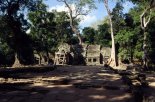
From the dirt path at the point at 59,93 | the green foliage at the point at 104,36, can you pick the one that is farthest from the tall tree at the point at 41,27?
the dirt path at the point at 59,93

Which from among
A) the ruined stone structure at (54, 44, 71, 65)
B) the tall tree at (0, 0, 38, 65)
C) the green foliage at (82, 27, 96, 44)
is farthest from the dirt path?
the green foliage at (82, 27, 96, 44)

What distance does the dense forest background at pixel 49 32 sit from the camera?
37.6 meters

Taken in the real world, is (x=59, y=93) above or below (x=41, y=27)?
below

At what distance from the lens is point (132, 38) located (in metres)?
51.0

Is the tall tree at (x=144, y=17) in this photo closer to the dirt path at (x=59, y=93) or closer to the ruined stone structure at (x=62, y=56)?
the ruined stone structure at (x=62, y=56)

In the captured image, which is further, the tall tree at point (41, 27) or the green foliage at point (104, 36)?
the green foliage at point (104, 36)

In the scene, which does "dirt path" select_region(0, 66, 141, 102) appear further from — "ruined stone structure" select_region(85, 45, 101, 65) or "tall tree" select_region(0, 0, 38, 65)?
"ruined stone structure" select_region(85, 45, 101, 65)

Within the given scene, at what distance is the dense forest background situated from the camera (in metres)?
37.6

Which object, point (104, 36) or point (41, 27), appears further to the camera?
point (104, 36)

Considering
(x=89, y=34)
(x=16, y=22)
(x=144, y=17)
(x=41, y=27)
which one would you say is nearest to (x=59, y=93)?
(x=16, y=22)

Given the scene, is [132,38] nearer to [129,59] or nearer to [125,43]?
[125,43]

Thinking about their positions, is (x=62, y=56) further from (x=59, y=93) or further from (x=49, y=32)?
(x=59, y=93)

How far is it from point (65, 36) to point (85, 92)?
56.0 meters

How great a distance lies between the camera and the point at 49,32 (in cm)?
5619
